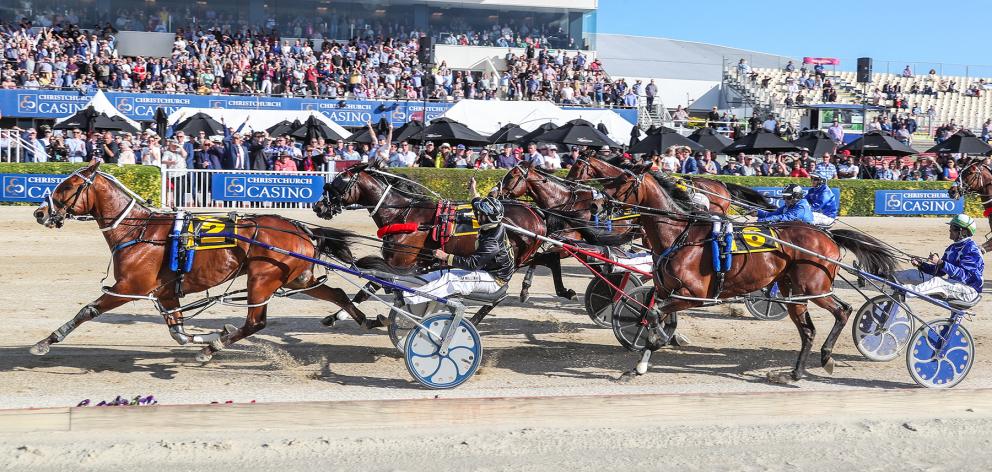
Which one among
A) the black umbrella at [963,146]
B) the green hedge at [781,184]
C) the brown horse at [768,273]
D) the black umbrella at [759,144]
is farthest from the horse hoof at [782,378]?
the black umbrella at [963,146]

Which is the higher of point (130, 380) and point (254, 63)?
point (254, 63)

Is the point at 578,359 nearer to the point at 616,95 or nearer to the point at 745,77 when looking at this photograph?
the point at 616,95

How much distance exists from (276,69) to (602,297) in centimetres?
2283

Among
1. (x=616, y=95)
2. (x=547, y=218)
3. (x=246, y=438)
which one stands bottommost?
(x=246, y=438)

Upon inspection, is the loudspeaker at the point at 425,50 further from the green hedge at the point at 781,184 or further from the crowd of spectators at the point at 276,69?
the green hedge at the point at 781,184

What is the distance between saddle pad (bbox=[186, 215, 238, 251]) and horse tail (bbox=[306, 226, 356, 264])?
29.9 inches

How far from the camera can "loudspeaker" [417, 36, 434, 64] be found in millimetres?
34500

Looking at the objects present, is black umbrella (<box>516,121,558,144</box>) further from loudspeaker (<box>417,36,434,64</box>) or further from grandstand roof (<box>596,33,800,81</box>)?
grandstand roof (<box>596,33,800,81</box>)

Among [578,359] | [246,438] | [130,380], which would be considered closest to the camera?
[246,438]

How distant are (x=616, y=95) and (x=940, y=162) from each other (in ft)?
34.0

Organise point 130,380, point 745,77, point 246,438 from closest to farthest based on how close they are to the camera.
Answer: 1. point 246,438
2. point 130,380
3. point 745,77

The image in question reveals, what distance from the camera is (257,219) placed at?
314 inches

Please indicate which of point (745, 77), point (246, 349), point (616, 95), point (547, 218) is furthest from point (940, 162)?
point (246, 349)

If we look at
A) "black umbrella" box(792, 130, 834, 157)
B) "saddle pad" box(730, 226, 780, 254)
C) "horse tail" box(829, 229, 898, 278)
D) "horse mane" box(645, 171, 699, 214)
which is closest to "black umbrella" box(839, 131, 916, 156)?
"black umbrella" box(792, 130, 834, 157)
